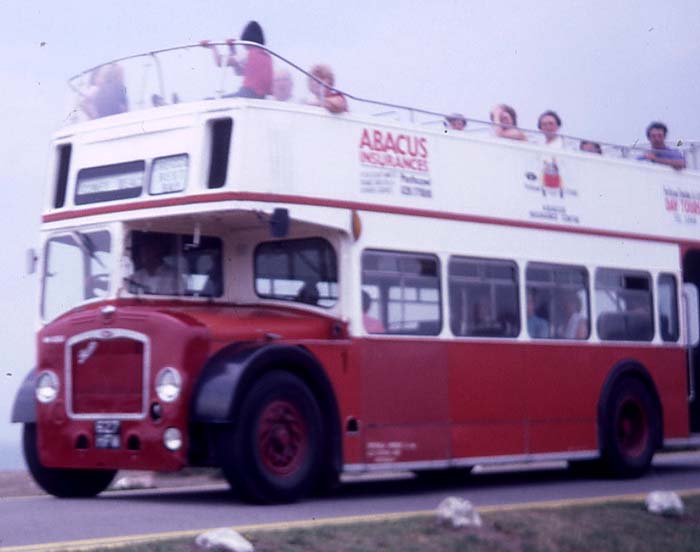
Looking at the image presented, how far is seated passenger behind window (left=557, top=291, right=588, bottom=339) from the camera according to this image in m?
16.6

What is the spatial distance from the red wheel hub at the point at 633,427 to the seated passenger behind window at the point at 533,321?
1705 mm

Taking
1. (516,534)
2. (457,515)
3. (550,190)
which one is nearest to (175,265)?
(457,515)

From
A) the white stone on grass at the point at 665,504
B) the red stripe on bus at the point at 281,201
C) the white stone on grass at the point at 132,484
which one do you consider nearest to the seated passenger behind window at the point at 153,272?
the red stripe on bus at the point at 281,201

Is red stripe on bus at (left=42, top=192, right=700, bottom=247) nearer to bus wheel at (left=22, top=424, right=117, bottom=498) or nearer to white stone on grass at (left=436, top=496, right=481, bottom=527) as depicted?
bus wheel at (left=22, top=424, right=117, bottom=498)

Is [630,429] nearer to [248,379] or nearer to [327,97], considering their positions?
[327,97]

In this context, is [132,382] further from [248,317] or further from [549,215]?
[549,215]

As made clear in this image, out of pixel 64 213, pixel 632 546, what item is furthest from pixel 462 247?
pixel 632 546

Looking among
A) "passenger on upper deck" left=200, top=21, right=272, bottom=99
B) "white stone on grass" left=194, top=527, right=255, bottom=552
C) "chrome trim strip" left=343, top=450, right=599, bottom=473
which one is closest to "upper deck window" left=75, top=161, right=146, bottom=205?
"passenger on upper deck" left=200, top=21, right=272, bottom=99

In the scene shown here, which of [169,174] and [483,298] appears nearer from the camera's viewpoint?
[169,174]

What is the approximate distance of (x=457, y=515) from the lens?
10508 millimetres

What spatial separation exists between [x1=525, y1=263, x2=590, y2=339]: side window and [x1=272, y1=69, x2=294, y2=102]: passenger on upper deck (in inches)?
151

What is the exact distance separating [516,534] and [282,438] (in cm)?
275

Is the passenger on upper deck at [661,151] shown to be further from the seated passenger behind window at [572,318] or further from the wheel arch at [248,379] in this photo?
the wheel arch at [248,379]

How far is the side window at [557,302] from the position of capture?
53.1 feet
